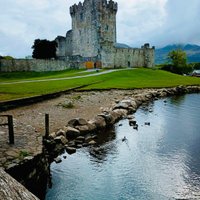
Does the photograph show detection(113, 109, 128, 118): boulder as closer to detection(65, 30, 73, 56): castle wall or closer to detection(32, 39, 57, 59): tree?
detection(32, 39, 57, 59): tree

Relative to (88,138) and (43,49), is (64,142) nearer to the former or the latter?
(88,138)

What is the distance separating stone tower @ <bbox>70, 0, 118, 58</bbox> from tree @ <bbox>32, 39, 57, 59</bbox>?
9288 mm

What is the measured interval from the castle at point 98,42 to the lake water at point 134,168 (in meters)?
59.3

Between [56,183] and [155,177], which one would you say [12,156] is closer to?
[56,183]

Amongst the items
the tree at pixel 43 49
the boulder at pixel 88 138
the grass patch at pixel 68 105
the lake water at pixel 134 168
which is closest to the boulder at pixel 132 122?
the lake water at pixel 134 168

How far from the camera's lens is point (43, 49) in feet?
275

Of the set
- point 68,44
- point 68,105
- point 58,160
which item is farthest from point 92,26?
point 58,160

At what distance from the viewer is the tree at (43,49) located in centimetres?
8219

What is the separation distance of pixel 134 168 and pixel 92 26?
7590 centimetres

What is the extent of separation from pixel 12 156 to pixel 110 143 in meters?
8.78

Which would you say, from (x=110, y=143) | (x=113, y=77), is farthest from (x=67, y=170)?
(x=113, y=77)

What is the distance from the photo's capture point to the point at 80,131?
20.6 meters

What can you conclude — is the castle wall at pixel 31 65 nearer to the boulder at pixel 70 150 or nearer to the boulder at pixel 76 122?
the boulder at pixel 76 122

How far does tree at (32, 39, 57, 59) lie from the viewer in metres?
82.2
